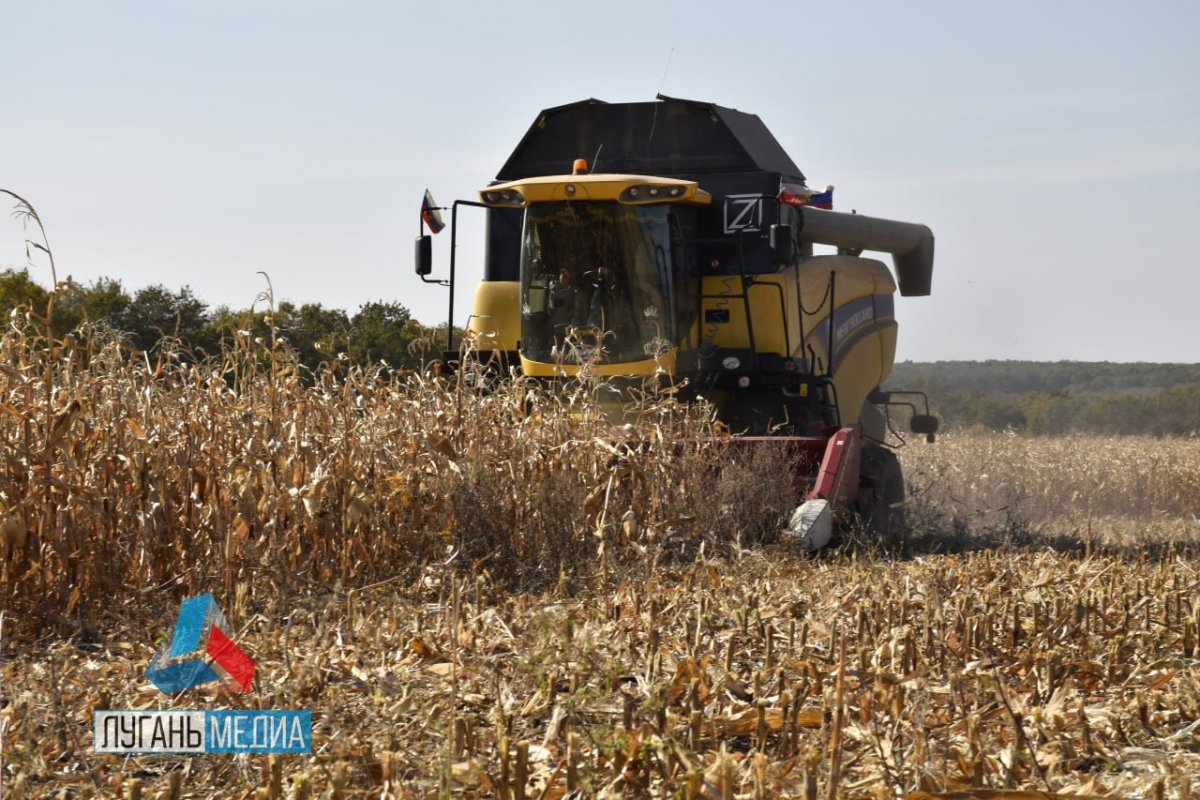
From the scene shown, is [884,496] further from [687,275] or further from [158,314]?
[158,314]

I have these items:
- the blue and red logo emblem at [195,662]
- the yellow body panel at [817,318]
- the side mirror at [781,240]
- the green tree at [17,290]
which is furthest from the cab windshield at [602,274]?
the green tree at [17,290]

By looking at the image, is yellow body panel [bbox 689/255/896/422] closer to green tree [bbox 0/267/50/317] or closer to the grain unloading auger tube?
the grain unloading auger tube

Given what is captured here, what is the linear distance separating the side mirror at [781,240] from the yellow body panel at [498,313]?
6.27 ft

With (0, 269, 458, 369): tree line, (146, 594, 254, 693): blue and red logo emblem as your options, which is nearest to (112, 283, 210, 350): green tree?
(0, 269, 458, 369): tree line

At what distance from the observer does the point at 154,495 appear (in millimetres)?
5711

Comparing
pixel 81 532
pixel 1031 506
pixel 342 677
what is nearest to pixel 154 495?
pixel 81 532

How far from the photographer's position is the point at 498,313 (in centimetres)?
970

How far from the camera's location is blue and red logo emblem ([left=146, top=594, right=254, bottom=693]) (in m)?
3.67

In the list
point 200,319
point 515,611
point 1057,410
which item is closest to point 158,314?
point 200,319

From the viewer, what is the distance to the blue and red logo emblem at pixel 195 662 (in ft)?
12.0

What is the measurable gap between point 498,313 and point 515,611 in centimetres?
487

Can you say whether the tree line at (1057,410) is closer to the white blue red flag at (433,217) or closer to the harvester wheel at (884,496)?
the harvester wheel at (884,496)

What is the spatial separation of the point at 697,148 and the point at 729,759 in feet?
24.5

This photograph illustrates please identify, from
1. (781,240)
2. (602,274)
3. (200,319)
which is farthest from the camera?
(200,319)
